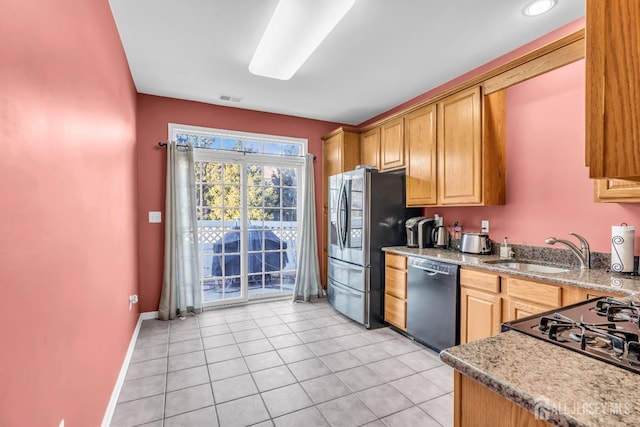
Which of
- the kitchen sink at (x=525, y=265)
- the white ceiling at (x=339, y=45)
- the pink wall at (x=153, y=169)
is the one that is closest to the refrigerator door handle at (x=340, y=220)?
the white ceiling at (x=339, y=45)

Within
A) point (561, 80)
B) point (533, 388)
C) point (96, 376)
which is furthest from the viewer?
point (561, 80)

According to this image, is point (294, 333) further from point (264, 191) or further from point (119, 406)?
point (264, 191)

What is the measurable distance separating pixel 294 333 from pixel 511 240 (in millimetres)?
2309

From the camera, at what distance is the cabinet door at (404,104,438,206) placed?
10.7 ft

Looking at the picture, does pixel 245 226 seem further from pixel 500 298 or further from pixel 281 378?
pixel 500 298

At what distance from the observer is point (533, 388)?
673mm

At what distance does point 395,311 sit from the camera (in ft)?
10.9

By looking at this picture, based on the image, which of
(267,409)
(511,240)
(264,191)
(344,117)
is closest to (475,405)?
(267,409)

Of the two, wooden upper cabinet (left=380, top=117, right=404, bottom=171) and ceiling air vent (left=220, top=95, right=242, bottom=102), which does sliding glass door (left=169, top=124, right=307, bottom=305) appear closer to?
ceiling air vent (left=220, top=95, right=242, bottom=102)

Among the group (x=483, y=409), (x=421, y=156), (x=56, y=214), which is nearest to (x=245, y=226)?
(x=421, y=156)

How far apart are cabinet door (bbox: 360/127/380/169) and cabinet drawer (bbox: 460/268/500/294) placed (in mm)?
1956

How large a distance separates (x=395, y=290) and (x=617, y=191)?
1986mm

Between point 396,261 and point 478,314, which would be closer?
A: point 478,314

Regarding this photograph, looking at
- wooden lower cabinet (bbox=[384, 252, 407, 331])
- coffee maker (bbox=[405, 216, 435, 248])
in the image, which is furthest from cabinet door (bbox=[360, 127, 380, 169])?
wooden lower cabinet (bbox=[384, 252, 407, 331])
